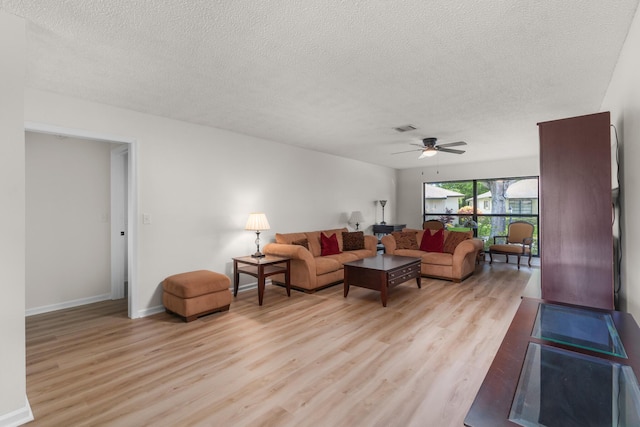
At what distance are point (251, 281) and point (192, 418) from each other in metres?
3.06

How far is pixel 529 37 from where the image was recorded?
2066 millimetres

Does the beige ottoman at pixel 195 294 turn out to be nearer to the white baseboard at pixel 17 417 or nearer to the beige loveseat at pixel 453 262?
the white baseboard at pixel 17 417

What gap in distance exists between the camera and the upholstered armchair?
6.42 meters

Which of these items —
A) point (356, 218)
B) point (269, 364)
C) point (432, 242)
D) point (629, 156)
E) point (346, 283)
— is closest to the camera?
point (629, 156)

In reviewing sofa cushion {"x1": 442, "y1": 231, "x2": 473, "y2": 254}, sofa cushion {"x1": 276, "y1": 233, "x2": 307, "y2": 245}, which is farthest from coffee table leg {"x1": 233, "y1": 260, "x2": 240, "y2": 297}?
sofa cushion {"x1": 442, "y1": 231, "x2": 473, "y2": 254}

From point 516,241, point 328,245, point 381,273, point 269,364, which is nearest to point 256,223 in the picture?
point 328,245

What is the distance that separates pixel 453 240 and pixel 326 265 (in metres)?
2.52

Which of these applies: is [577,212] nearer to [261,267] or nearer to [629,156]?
[629,156]

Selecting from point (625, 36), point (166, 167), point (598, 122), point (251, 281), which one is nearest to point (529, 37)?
point (625, 36)

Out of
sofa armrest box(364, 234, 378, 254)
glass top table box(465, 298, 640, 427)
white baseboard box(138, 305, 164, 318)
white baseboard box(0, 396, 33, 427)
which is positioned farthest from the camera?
sofa armrest box(364, 234, 378, 254)

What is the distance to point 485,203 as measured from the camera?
7.59 m

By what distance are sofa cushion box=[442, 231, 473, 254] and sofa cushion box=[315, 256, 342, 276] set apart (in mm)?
2113

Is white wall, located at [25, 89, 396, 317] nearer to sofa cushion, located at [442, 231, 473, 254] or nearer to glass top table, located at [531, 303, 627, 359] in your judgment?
sofa cushion, located at [442, 231, 473, 254]

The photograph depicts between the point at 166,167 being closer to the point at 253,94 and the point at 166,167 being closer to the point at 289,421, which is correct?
the point at 253,94
